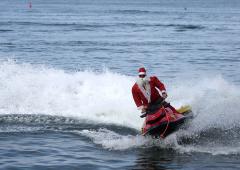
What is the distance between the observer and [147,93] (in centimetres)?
1705

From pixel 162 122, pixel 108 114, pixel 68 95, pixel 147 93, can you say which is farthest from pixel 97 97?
pixel 162 122

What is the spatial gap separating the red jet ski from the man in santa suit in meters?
0.21

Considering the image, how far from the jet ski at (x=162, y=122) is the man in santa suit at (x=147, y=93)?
204mm

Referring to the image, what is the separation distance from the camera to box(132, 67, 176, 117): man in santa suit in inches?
669

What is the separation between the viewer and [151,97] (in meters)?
17.2

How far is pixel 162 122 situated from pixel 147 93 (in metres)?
1.05

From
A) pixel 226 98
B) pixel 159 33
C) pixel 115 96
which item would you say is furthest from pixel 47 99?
pixel 159 33

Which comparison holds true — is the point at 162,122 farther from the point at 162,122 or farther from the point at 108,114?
the point at 108,114

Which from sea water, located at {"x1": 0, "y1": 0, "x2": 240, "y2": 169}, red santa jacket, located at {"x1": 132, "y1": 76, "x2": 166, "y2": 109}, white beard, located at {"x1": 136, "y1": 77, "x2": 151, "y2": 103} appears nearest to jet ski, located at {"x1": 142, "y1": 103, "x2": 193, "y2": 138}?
sea water, located at {"x1": 0, "y1": 0, "x2": 240, "y2": 169}

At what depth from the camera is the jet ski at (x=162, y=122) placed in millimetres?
16672

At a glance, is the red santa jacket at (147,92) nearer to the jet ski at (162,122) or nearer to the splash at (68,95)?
the jet ski at (162,122)

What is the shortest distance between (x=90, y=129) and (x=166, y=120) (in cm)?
360

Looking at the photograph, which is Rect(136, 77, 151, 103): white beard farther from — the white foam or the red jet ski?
the white foam

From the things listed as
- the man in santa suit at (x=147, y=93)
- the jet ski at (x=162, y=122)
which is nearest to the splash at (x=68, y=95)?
the man in santa suit at (x=147, y=93)
